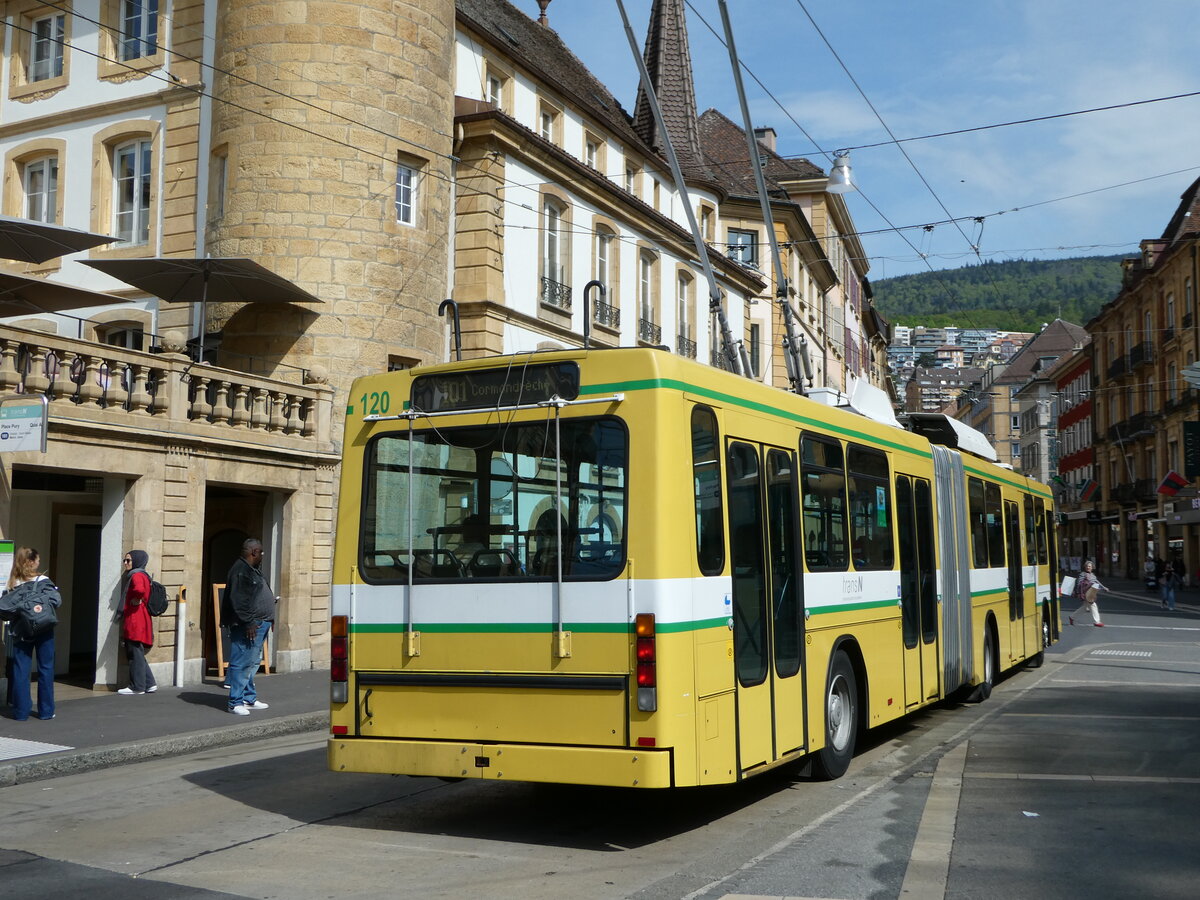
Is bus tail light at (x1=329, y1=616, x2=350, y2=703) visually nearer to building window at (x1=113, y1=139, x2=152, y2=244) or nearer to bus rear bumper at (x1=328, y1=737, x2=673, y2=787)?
bus rear bumper at (x1=328, y1=737, x2=673, y2=787)

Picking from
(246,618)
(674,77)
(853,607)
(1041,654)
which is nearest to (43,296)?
Result: (246,618)

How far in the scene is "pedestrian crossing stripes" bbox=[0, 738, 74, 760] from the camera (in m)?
11.3

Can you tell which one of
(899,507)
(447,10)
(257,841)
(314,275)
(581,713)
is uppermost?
(447,10)

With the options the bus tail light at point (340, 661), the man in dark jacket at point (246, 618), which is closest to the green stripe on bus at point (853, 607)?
the bus tail light at point (340, 661)

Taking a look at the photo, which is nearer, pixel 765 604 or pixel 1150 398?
pixel 765 604

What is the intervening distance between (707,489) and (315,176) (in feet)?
53.7

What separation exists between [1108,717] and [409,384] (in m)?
9.31

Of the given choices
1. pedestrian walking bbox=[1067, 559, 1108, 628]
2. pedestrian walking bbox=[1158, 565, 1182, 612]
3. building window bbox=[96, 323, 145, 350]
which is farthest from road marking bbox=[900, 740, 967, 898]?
pedestrian walking bbox=[1158, 565, 1182, 612]

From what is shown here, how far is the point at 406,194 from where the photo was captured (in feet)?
79.3

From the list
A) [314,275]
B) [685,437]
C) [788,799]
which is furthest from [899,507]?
[314,275]

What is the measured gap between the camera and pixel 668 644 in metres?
7.27

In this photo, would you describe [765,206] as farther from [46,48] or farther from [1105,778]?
[46,48]

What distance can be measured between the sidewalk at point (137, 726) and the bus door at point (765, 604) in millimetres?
6333

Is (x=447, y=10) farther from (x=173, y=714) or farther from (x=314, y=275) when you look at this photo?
(x=173, y=714)
